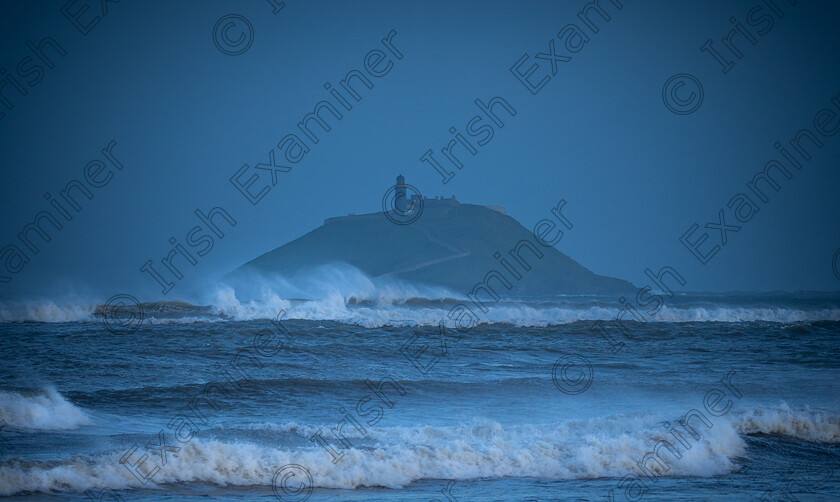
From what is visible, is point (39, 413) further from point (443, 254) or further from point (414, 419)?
point (443, 254)

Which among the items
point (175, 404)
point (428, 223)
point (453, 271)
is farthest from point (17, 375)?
point (428, 223)

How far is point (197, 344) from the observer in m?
18.4

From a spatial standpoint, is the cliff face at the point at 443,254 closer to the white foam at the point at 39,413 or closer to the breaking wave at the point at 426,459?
the white foam at the point at 39,413

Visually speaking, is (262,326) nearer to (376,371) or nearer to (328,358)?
(328,358)

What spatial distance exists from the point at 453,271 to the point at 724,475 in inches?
3721

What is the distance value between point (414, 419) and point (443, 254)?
97.6 metres

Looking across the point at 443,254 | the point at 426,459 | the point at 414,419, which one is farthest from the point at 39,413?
the point at 443,254

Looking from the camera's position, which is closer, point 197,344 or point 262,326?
point 197,344

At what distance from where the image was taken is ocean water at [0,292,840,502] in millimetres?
6859

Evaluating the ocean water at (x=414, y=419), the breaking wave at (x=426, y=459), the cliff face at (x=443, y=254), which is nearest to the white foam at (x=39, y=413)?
the ocean water at (x=414, y=419)

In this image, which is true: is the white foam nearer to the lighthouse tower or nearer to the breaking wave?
the breaking wave

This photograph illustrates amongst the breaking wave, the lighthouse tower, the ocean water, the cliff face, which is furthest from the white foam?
the lighthouse tower

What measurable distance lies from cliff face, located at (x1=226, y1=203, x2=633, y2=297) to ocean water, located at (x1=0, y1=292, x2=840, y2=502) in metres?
75.1

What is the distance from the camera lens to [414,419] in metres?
9.84
